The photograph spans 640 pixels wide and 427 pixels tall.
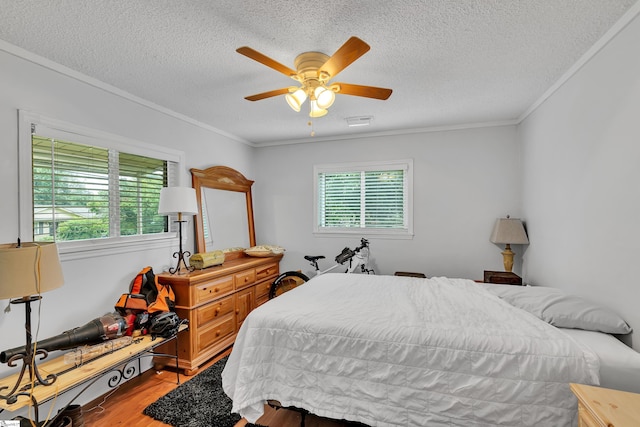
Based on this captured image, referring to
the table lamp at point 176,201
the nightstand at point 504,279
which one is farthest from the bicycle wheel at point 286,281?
the nightstand at point 504,279

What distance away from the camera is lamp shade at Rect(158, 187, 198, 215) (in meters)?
2.81

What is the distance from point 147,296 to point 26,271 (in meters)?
1.30

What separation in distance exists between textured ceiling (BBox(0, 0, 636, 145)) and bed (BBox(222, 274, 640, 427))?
5.98ft

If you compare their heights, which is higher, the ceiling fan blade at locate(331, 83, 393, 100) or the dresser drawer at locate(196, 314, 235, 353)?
the ceiling fan blade at locate(331, 83, 393, 100)

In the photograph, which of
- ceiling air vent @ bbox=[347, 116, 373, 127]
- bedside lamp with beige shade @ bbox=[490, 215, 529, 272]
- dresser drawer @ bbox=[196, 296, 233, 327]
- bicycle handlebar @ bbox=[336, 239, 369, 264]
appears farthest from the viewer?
bicycle handlebar @ bbox=[336, 239, 369, 264]

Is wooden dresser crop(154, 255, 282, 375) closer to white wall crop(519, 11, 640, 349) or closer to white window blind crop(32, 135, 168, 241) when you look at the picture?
A: white window blind crop(32, 135, 168, 241)

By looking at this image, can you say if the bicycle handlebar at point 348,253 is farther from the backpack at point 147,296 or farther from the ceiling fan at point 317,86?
the ceiling fan at point 317,86

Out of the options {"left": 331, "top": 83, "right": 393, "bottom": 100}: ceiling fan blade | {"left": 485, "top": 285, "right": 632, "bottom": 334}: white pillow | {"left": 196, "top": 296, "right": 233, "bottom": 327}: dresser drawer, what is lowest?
{"left": 196, "top": 296, "right": 233, "bottom": 327}: dresser drawer

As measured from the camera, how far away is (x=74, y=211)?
7.63ft

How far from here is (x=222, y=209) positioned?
4.02 metres

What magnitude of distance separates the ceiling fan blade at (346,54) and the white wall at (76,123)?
2.01m

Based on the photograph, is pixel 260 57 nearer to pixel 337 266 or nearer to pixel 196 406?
pixel 196 406

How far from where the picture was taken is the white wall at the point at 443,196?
12.0 ft

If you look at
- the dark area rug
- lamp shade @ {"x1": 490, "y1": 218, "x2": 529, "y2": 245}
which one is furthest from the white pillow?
the dark area rug
